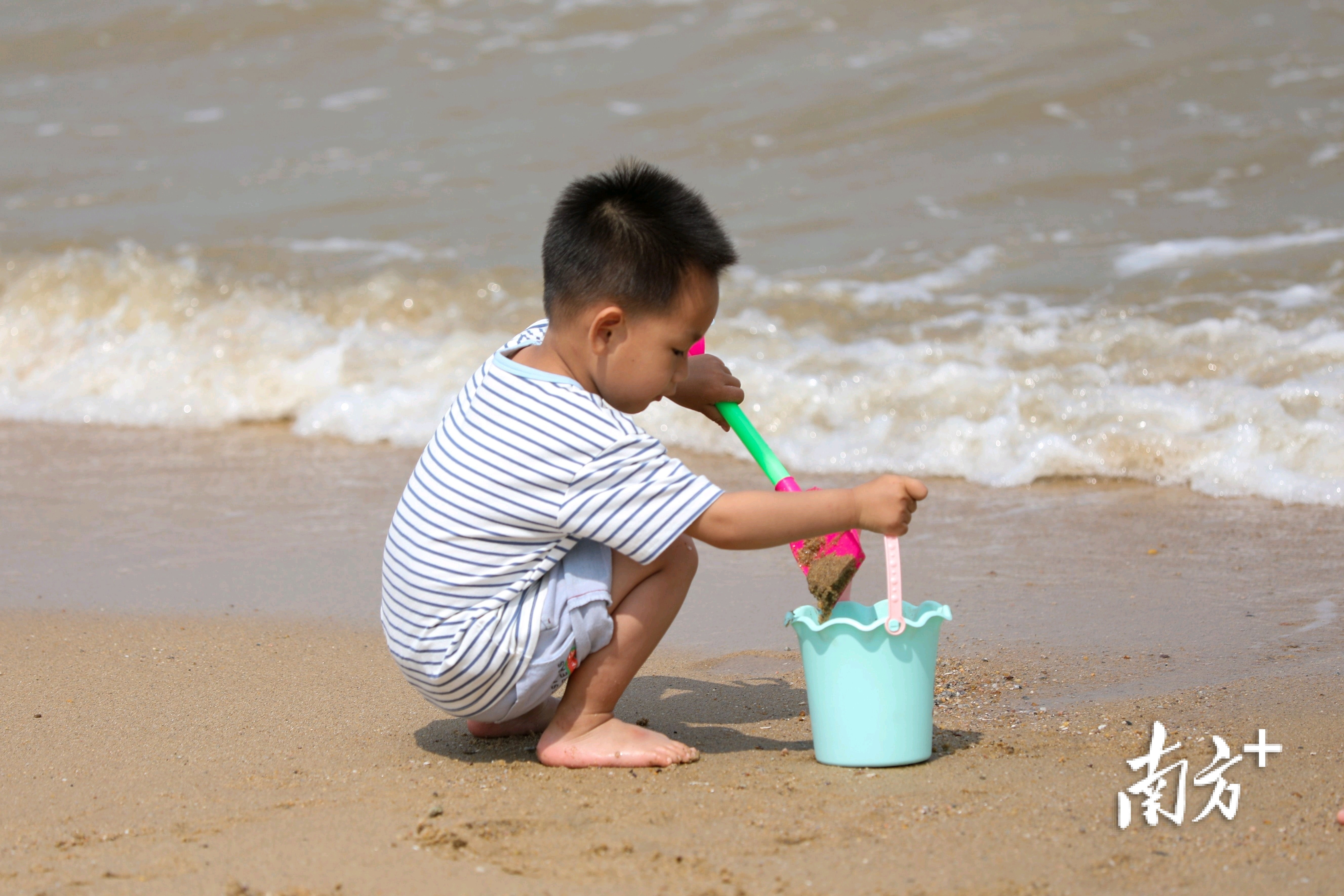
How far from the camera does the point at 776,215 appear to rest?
23.5ft

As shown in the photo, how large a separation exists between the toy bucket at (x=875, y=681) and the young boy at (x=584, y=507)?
6.6 inches

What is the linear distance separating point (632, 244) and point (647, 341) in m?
0.16

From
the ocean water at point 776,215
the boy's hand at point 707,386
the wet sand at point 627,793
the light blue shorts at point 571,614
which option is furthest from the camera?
the ocean water at point 776,215

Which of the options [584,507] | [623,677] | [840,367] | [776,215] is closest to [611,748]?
[623,677]

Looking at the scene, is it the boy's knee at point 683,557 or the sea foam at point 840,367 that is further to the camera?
the sea foam at point 840,367

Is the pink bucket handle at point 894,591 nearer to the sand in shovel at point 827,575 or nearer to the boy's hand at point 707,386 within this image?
the sand in shovel at point 827,575

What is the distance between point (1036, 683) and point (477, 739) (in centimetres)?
112

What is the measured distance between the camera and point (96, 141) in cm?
952

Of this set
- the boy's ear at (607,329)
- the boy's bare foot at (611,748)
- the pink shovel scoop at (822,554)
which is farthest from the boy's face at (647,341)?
the boy's bare foot at (611,748)

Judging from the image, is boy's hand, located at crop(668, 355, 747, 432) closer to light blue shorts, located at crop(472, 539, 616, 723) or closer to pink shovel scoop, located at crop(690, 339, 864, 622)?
pink shovel scoop, located at crop(690, 339, 864, 622)

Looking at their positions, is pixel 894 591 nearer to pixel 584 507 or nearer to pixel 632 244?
pixel 584 507

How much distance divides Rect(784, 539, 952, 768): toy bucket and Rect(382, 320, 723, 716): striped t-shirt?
32 centimetres

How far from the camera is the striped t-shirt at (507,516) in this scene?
6.83 ft

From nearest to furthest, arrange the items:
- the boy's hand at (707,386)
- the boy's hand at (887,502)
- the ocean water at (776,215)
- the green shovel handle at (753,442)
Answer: the boy's hand at (887,502) → the green shovel handle at (753,442) → the boy's hand at (707,386) → the ocean water at (776,215)
